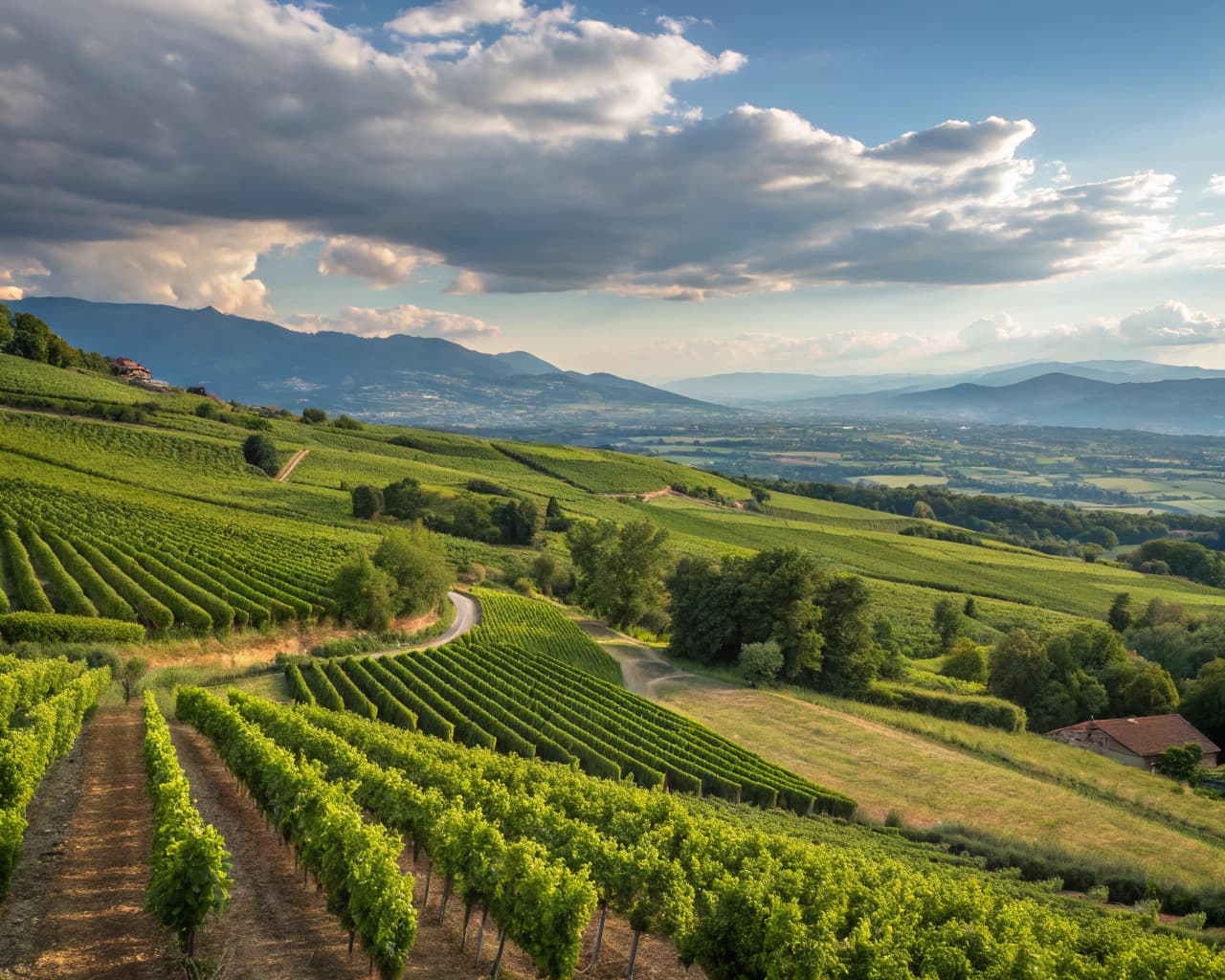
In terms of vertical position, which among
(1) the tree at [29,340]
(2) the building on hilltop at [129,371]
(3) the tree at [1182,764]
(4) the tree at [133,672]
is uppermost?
(1) the tree at [29,340]

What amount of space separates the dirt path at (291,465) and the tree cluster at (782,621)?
2683 inches

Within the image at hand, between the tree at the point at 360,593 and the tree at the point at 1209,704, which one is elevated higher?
the tree at the point at 360,593

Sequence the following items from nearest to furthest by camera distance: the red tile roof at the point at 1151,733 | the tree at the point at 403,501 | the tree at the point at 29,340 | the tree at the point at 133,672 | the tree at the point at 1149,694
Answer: the tree at the point at 133,672 < the red tile roof at the point at 1151,733 < the tree at the point at 1149,694 < the tree at the point at 403,501 < the tree at the point at 29,340

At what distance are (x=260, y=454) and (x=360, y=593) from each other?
214 ft


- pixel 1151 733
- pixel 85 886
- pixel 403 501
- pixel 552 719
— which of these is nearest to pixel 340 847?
pixel 85 886

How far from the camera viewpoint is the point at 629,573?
225 ft

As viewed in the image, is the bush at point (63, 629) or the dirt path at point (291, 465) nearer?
the bush at point (63, 629)

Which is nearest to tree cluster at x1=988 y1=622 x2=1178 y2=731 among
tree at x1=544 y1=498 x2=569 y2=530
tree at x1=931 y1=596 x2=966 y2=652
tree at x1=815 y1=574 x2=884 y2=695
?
tree at x1=815 y1=574 x2=884 y2=695

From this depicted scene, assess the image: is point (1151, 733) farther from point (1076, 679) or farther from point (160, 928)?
point (160, 928)

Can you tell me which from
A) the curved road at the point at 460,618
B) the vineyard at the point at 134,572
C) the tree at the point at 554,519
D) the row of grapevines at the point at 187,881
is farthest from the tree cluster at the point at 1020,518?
the row of grapevines at the point at 187,881

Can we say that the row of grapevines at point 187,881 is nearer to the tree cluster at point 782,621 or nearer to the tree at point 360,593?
the tree at point 360,593

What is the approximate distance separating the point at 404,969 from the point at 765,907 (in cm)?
683

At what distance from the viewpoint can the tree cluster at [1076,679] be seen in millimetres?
53344

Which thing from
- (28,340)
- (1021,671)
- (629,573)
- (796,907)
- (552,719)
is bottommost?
(1021,671)
